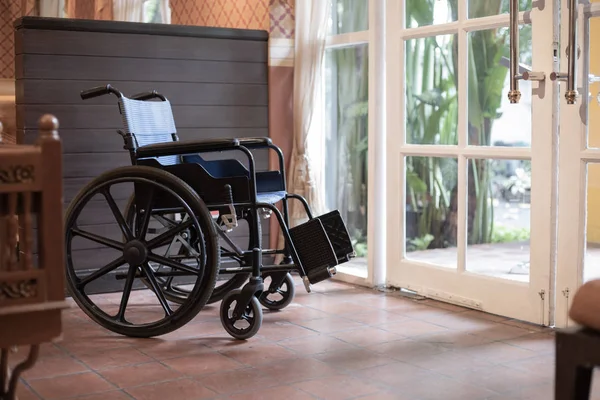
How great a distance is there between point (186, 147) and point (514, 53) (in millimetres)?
1209

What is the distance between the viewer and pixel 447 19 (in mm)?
3578

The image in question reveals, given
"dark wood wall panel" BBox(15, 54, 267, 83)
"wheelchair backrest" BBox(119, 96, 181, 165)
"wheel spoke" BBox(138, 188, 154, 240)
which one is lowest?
"wheel spoke" BBox(138, 188, 154, 240)

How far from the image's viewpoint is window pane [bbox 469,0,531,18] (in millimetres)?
3247

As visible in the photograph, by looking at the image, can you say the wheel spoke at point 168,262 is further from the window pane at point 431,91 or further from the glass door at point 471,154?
the window pane at point 431,91

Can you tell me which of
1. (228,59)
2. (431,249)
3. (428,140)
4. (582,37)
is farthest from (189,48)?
(582,37)

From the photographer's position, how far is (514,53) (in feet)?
9.96

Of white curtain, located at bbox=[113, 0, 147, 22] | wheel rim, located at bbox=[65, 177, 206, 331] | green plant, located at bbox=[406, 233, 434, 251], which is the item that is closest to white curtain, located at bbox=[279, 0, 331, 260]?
green plant, located at bbox=[406, 233, 434, 251]

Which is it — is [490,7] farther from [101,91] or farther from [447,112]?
[101,91]

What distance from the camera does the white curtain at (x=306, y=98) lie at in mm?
4207

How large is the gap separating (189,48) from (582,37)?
1.90m

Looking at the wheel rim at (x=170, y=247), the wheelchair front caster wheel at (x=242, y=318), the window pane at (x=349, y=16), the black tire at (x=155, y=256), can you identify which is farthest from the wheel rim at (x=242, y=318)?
the window pane at (x=349, y=16)

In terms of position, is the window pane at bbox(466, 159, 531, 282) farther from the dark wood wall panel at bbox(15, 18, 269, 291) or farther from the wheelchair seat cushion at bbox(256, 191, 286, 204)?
the dark wood wall panel at bbox(15, 18, 269, 291)

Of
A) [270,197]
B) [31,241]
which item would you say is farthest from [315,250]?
[31,241]

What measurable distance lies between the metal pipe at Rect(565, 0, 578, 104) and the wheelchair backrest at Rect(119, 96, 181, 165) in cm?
149
